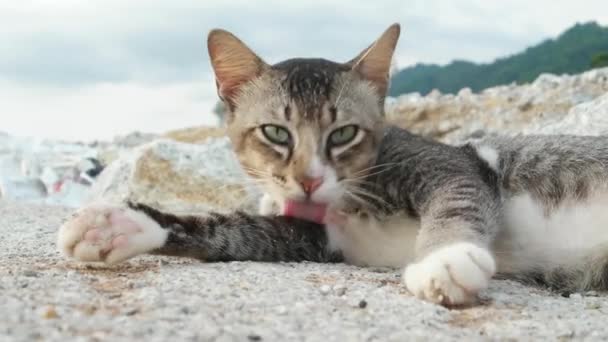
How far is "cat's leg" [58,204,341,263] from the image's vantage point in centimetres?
254

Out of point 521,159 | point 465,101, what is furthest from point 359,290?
point 465,101

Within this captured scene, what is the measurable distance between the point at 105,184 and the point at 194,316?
6425mm

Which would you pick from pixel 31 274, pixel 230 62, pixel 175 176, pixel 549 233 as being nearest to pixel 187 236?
pixel 31 274

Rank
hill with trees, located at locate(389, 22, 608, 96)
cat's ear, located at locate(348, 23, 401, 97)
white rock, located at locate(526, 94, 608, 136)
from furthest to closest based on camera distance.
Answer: hill with trees, located at locate(389, 22, 608, 96)
white rock, located at locate(526, 94, 608, 136)
cat's ear, located at locate(348, 23, 401, 97)

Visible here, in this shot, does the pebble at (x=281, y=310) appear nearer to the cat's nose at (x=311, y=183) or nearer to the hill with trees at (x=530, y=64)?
the cat's nose at (x=311, y=183)

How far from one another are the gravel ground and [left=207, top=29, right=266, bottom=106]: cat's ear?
1.15m

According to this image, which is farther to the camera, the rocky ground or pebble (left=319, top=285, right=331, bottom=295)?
pebble (left=319, top=285, right=331, bottom=295)

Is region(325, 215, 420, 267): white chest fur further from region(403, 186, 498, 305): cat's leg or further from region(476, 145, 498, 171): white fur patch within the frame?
region(476, 145, 498, 171): white fur patch

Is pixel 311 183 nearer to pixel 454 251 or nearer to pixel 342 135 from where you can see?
pixel 342 135

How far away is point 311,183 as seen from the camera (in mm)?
2951

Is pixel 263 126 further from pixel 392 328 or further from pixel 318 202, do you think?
pixel 392 328

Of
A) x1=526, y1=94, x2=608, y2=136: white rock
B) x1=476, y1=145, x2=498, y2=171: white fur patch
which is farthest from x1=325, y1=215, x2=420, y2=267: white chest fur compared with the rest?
x1=526, y1=94, x2=608, y2=136: white rock

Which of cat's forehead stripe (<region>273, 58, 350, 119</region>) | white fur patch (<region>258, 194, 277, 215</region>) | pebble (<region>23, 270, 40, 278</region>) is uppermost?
cat's forehead stripe (<region>273, 58, 350, 119</region>)

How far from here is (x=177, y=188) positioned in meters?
7.11
